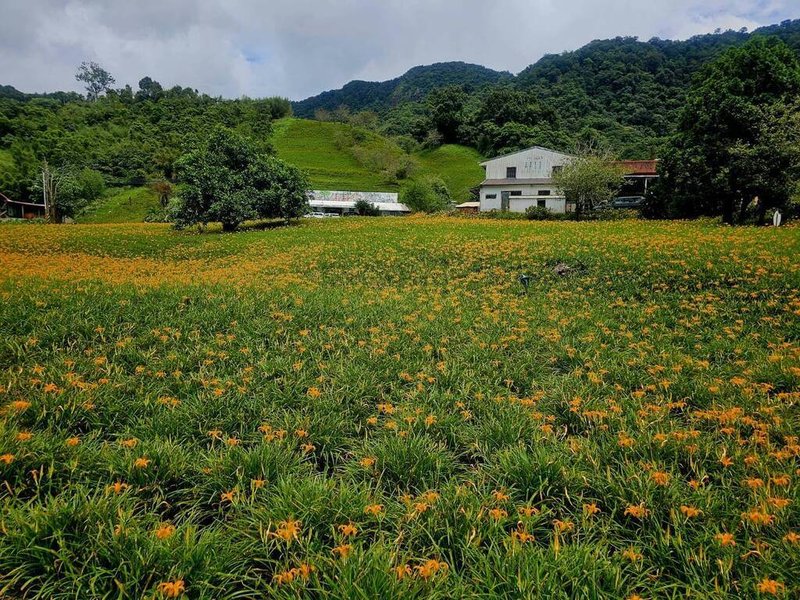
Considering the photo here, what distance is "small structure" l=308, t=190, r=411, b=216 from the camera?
56.5 metres

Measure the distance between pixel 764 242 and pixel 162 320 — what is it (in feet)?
49.4

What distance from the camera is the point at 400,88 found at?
125500 mm

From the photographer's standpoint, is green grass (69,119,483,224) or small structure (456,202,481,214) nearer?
small structure (456,202,481,214)

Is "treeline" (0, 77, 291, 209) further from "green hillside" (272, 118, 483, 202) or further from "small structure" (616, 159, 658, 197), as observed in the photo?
"small structure" (616, 159, 658, 197)

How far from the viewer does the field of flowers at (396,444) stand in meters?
2.34

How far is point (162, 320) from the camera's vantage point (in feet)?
22.3

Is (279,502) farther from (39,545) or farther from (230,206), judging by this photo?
(230,206)

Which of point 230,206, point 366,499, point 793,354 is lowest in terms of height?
point 366,499

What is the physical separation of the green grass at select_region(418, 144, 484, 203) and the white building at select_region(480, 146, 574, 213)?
50.8 ft

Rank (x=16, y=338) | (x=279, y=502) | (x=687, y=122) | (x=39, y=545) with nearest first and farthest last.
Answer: (x=39, y=545) → (x=279, y=502) → (x=16, y=338) → (x=687, y=122)

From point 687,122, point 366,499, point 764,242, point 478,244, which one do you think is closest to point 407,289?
point 478,244

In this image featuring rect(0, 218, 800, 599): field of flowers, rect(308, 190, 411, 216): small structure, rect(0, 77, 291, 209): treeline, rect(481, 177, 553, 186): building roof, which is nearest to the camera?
rect(0, 218, 800, 599): field of flowers

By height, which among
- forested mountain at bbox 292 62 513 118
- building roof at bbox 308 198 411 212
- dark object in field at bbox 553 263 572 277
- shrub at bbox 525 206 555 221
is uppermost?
forested mountain at bbox 292 62 513 118

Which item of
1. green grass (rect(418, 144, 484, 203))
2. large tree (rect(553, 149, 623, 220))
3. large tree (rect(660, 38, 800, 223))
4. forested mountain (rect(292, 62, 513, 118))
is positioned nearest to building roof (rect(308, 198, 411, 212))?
green grass (rect(418, 144, 484, 203))
